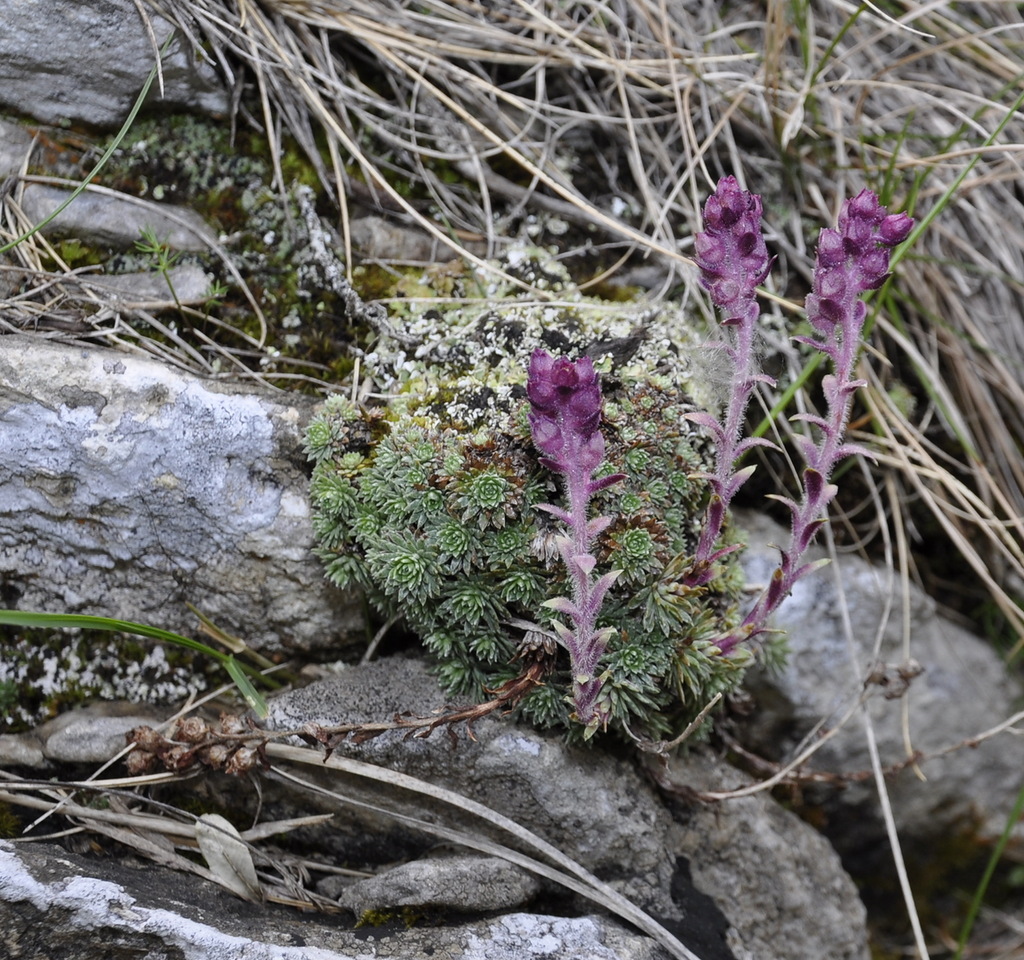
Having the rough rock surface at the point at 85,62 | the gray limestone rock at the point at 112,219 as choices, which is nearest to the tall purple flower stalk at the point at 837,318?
the gray limestone rock at the point at 112,219

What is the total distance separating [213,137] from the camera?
324 cm

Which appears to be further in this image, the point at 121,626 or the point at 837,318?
the point at 121,626

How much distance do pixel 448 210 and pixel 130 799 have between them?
230cm

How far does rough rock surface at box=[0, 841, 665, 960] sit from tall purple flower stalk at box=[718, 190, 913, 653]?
3.19 feet

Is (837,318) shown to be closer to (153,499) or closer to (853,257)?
(853,257)

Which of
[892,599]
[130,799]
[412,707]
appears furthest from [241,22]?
[892,599]

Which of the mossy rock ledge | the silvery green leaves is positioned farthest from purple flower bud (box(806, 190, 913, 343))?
the silvery green leaves

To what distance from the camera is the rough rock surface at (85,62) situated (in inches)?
113

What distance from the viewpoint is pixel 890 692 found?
3135 mm

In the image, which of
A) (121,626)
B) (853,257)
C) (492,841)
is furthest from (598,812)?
(853,257)

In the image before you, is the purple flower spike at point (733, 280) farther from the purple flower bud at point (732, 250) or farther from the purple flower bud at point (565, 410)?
the purple flower bud at point (565, 410)

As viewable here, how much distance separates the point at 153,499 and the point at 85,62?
59.8 inches

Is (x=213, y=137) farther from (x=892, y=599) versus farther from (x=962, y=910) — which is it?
(x=962, y=910)

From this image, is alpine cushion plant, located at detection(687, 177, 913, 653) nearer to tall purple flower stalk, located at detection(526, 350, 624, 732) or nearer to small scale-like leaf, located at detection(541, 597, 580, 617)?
tall purple flower stalk, located at detection(526, 350, 624, 732)
